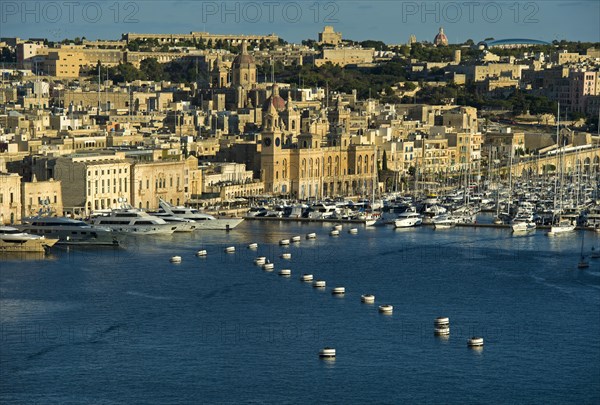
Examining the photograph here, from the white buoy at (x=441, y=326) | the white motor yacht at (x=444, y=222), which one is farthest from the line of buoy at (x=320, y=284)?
the white motor yacht at (x=444, y=222)

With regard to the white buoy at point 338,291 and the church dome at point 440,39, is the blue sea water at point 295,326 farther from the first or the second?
the church dome at point 440,39

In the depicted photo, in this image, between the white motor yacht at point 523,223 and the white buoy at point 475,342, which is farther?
the white motor yacht at point 523,223

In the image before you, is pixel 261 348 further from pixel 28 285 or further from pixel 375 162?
pixel 375 162

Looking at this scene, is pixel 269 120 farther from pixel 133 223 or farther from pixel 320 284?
pixel 320 284

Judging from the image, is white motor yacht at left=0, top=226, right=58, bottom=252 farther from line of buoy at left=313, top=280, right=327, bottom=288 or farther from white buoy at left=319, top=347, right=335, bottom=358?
white buoy at left=319, top=347, right=335, bottom=358

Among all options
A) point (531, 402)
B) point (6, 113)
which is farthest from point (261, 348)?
point (6, 113)

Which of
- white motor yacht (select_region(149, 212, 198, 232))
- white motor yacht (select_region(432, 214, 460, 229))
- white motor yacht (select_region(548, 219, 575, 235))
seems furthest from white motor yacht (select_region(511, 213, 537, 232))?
white motor yacht (select_region(149, 212, 198, 232))

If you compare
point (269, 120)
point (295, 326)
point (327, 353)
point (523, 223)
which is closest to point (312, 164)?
point (269, 120)
